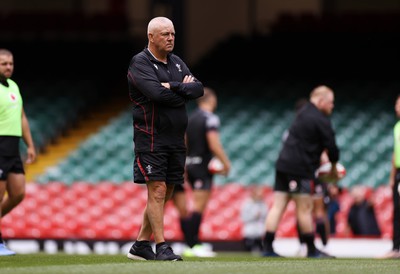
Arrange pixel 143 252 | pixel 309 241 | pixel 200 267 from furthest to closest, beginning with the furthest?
pixel 309 241
pixel 143 252
pixel 200 267

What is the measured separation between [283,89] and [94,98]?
4402 mm

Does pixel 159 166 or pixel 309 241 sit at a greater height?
pixel 159 166

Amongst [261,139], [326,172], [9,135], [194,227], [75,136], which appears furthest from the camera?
[75,136]

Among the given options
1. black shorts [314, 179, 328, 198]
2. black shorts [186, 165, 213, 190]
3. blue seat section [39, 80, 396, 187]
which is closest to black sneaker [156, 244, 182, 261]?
black shorts [314, 179, 328, 198]

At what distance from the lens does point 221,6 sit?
1091 inches

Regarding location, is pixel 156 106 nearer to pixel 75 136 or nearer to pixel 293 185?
pixel 293 185

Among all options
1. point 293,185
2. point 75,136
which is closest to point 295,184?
point 293,185

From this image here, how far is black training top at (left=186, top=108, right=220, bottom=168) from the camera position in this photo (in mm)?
13906

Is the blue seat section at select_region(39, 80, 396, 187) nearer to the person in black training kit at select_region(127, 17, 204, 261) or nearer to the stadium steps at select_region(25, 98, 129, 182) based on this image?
the stadium steps at select_region(25, 98, 129, 182)

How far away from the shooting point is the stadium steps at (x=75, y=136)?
2281 centimetres

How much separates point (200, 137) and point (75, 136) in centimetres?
1099

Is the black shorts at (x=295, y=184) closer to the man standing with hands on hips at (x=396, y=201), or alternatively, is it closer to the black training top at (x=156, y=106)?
the man standing with hands on hips at (x=396, y=201)

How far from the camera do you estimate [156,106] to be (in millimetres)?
9688

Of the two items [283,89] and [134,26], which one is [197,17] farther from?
[283,89]
